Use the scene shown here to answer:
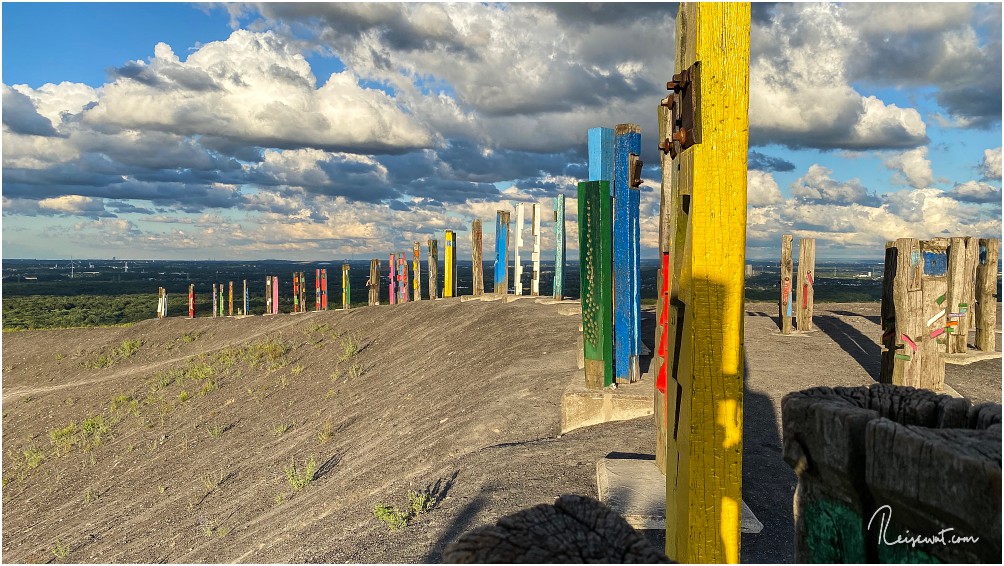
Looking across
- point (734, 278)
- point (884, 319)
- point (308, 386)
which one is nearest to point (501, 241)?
point (308, 386)

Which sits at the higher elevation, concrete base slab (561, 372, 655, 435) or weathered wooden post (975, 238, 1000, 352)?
weathered wooden post (975, 238, 1000, 352)

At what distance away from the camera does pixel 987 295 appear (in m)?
11.7

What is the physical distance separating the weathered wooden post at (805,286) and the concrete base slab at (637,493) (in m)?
9.10

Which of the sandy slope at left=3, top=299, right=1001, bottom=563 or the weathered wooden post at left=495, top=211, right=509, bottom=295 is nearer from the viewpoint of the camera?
the sandy slope at left=3, top=299, right=1001, bottom=563

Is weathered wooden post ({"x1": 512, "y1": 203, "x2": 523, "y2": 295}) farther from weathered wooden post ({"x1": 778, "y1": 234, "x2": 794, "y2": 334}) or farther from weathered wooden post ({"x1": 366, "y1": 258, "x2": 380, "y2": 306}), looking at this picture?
weathered wooden post ({"x1": 366, "y1": 258, "x2": 380, "y2": 306})

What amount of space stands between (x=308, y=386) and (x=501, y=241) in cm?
637

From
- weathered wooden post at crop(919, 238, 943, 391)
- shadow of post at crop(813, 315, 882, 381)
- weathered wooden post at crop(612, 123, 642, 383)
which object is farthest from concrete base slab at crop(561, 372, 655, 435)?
shadow of post at crop(813, 315, 882, 381)

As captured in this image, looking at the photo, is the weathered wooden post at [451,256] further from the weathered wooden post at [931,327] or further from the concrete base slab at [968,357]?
the weathered wooden post at [931,327]

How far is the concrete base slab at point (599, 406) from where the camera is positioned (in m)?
6.88

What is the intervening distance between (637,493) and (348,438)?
604cm

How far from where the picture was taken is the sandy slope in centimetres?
551

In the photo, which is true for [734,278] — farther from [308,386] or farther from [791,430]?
[308,386]

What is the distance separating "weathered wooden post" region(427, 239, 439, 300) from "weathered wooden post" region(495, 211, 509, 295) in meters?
4.95

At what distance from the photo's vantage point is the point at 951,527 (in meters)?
1.25
